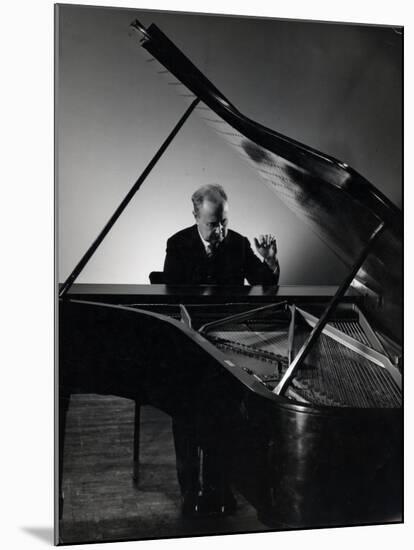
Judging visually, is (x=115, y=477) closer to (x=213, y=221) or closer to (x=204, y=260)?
(x=204, y=260)

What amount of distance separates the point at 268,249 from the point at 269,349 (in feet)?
1.39

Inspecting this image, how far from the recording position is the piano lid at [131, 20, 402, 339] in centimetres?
295

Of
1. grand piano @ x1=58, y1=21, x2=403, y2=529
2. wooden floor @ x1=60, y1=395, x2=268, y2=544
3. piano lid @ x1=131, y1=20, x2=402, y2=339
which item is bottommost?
wooden floor @ x1=60, y1=395, x2=268, y2=544

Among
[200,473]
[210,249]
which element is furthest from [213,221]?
[200,473]

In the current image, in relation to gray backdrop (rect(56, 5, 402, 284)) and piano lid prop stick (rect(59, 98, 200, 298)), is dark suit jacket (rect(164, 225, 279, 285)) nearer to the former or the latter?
gray backdrop (rect(56, 5, 402, 284))

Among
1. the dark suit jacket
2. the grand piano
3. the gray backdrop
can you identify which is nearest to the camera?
the grand piano

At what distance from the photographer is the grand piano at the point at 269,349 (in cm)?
294

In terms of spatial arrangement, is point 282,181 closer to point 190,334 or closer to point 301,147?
point 301,147

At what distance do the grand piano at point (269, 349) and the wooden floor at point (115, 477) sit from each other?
0.07 metres

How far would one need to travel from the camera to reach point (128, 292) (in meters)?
3.19

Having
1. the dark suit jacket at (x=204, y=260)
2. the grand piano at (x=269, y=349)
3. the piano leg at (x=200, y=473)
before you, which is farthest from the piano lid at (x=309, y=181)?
the piano leg at (x=200, y=473)

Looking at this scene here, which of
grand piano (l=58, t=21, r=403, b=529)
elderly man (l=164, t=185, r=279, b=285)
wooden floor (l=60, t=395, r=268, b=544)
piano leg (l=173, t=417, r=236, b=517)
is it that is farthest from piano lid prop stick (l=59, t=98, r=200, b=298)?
piano leg (l=173, t=417, r=236, b=517)

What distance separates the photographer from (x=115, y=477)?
3.18 metres

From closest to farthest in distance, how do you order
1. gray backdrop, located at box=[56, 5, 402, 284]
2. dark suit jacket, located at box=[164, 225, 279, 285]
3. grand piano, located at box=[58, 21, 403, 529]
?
A: grand piano, located at box=[58, 21, 403, 529], gray backdrop, located at box=[56, 5, 402, 284], dark suit jacket, located at box=[164, 225, 279, 285]
